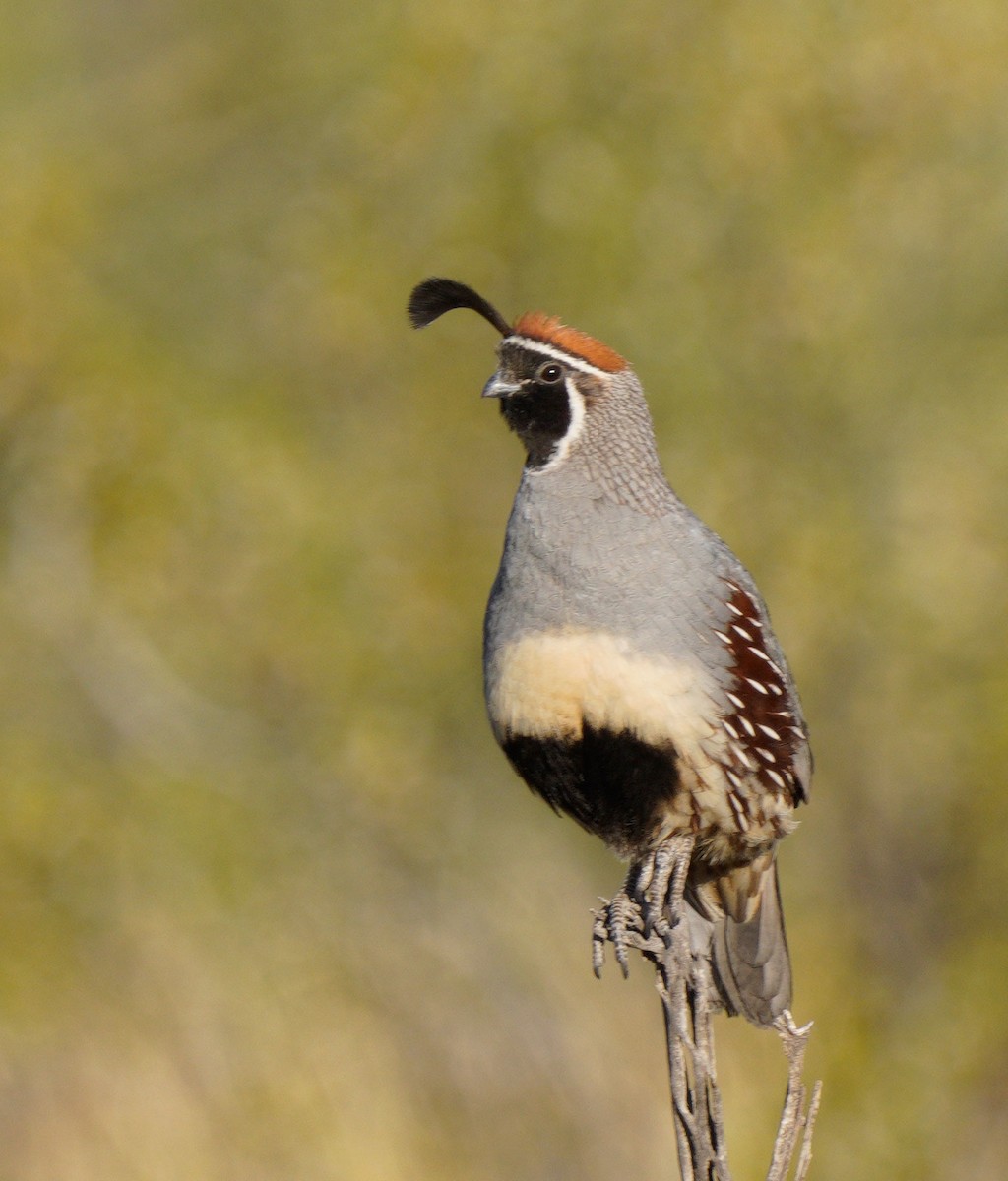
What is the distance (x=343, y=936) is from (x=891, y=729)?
2.23 metres

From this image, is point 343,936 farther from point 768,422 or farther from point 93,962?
point 768,422

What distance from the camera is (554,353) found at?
3156 millimetres

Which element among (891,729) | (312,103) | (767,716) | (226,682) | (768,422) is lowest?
(767,716)

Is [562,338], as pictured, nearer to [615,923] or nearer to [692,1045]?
[615,923]

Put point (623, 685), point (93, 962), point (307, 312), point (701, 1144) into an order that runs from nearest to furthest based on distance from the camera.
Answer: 1. point (701, 1144)
2. point (623, 685)
3. point (93, 962)
4. point (307, 312)

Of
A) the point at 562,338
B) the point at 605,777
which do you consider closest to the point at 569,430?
the point at 562,338

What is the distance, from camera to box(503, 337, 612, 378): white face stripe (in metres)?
3.15

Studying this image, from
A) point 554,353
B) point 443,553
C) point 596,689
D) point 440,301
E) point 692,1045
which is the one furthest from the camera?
point 443,553

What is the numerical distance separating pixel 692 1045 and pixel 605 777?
617 millimetres

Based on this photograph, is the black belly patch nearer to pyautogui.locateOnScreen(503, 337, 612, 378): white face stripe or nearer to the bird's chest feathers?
the bird's chest feathers

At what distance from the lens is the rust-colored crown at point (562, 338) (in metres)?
3.17

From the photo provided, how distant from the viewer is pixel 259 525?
651 cm

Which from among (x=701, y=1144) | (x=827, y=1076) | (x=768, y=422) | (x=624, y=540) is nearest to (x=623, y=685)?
(x=624, y=540)

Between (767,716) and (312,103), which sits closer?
(767,716)
